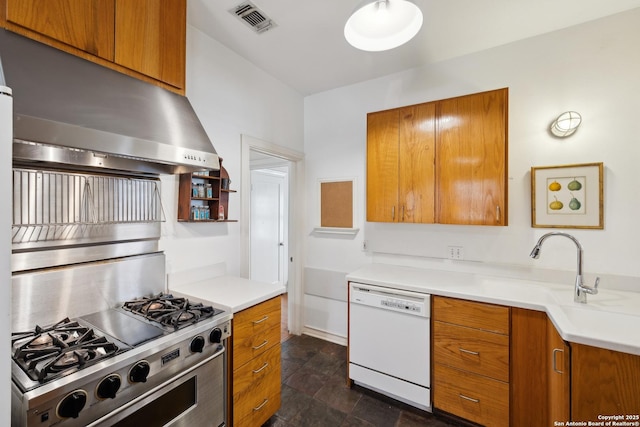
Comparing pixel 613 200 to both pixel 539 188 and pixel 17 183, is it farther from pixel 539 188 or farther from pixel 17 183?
pixel 17 183

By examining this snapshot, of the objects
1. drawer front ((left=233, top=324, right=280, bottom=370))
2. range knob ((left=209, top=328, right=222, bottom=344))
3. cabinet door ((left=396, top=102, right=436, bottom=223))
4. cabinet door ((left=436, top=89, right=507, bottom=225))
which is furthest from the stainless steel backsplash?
cabinet door ((left=436, top=89, right=507, bottom=225))

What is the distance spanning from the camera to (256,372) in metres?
1.70

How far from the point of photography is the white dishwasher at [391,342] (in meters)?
1.94

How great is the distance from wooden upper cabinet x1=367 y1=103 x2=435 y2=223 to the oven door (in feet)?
5.50

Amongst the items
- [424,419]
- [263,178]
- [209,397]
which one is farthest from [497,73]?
[263,178]

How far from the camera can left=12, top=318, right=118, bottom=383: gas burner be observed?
0.97 meters

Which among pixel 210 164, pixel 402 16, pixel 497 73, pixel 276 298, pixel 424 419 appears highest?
pixel 497 73

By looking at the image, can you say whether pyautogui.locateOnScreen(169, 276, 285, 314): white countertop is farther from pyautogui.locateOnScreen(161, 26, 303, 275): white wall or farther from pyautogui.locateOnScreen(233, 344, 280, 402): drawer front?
pyautogui.locateOnScreen(233, 344, 280, 402): drawer front

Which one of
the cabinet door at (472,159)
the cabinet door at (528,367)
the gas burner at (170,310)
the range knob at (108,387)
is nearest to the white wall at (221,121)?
the gas burner at (170,310)

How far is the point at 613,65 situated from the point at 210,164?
2786 mm

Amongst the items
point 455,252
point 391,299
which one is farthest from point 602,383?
point 455,252

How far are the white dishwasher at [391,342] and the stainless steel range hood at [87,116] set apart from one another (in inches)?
59.7

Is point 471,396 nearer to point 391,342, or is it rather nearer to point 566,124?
point 391,342

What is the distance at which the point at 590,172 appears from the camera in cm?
195
